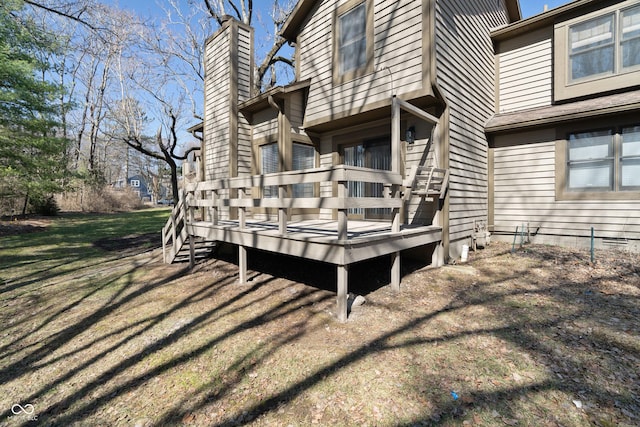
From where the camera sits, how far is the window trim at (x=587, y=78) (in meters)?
6.37

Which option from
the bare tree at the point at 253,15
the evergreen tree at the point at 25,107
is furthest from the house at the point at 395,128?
the bare tree at the point at 253,15

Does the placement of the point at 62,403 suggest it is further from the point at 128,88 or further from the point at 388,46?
the point at 128,88

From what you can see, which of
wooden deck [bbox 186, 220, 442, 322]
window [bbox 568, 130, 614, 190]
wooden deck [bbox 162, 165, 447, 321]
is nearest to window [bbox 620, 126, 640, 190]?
window [bbox 568, 130, 614, 190]

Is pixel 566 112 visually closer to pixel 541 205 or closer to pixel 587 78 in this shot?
pixel 587 78

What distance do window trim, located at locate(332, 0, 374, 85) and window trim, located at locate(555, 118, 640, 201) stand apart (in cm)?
471

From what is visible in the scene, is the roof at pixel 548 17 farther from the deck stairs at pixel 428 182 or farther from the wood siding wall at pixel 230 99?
the wood siding wall at pixel 230 99

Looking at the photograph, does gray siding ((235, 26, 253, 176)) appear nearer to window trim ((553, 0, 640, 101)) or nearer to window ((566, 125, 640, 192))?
window trim ((553, 0, 640, 101))

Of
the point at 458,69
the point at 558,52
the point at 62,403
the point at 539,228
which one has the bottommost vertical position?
the point at 62,403

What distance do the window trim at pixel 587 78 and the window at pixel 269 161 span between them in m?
6.89

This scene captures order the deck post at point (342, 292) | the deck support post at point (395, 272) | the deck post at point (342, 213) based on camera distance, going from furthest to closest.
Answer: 1. the deck support post at point (395, 272)
2. the deck post at point (342, 292)
3. the deck post at point (342, 213)

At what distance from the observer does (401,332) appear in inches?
145

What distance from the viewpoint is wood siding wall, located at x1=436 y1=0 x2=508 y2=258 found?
20.2 feet

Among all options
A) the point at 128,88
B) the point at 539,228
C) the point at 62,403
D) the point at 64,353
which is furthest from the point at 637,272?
the point at 128,88

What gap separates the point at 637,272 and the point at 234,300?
685cm
